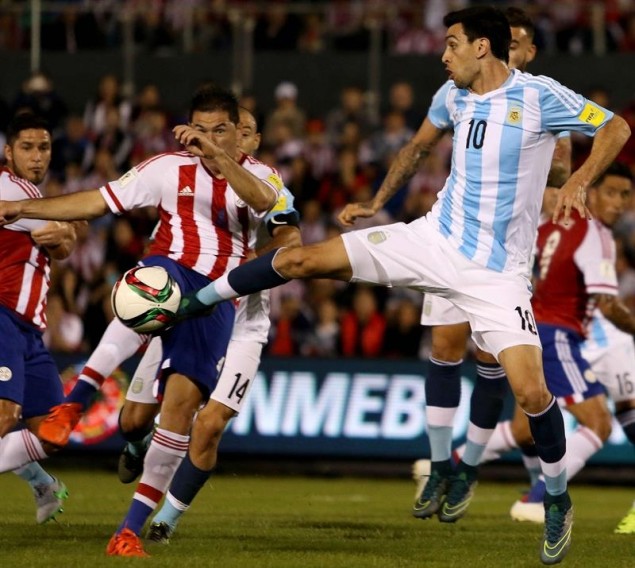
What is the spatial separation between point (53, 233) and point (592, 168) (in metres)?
3.17

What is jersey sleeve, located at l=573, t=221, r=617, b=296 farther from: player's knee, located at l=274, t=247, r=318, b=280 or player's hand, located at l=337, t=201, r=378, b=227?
player's knee, located at l=274, t=247, r=318, b=280

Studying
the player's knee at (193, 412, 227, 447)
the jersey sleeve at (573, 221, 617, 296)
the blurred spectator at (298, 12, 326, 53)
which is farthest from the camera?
the blurred spectator at (298, 12, 326, 53)

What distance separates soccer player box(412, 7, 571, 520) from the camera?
923 cm

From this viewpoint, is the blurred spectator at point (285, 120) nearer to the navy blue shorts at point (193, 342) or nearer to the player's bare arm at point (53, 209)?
the navy blue shorts at point (193, 342)

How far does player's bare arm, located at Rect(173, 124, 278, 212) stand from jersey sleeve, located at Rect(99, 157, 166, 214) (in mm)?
393

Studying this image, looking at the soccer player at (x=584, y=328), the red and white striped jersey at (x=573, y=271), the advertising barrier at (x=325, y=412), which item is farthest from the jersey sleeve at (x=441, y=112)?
the advertising barrier at (x=325, y=412)

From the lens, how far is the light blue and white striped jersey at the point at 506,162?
757cm

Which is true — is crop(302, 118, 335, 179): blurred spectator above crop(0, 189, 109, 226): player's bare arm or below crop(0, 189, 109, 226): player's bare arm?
below

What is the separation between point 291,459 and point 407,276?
7272mm

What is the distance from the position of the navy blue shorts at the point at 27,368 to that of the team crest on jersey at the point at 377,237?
93.2 inches

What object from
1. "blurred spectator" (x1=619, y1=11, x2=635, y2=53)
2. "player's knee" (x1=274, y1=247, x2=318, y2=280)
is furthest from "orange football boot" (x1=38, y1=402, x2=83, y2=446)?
"blurred spectator" (x1=619, y1=11, x2=635, y2=53)

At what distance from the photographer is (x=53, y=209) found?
7.73m

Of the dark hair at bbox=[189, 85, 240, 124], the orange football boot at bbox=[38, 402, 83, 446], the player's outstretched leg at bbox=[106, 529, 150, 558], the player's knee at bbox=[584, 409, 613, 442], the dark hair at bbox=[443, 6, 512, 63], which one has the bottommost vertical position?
the player's knee at bbox=[584, 409, 613, 442]

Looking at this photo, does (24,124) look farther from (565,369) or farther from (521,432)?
(521,432)
